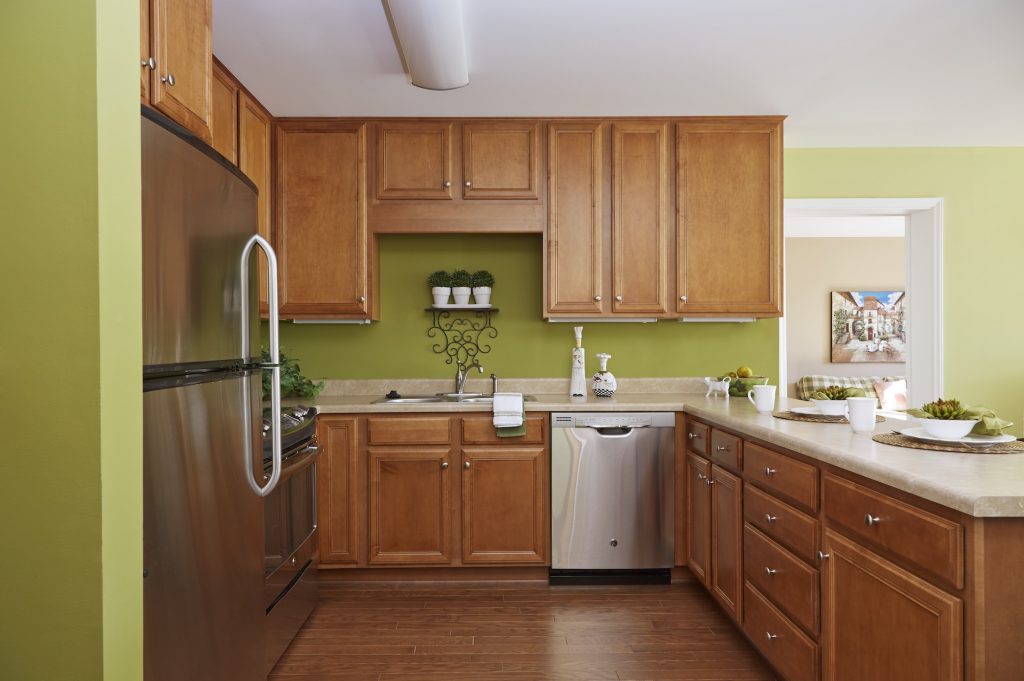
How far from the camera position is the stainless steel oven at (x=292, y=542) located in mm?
2352

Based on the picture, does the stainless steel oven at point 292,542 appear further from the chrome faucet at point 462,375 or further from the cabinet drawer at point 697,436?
the cabinet drawer at point 697,436

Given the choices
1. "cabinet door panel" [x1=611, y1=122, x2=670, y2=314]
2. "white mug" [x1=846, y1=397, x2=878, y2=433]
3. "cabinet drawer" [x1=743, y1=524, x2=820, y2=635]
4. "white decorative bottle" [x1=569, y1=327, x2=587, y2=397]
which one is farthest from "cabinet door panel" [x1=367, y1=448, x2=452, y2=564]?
"white mug" [x1=846, y1=397, x2=878, y2=433]

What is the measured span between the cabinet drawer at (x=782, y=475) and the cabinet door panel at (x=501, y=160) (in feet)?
5.88

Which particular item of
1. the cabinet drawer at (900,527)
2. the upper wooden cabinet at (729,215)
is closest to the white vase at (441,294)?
the upper wooden cabinet at (729,215)

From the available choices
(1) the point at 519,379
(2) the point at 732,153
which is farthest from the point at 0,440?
(2) the point at 732,153

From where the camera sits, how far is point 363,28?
8.26 ft

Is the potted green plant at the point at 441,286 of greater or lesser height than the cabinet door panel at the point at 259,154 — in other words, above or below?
below

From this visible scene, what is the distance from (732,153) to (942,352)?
5.94 feet

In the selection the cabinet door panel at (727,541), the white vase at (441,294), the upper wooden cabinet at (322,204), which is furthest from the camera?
the white vase at (441,294)

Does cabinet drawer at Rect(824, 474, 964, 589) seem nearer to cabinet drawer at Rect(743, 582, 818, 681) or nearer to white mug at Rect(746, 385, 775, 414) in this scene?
cabinet drawer at Rect(743, 582, 818, 681)

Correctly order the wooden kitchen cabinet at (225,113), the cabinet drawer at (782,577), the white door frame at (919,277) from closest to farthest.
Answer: the cabinet drawer at (782,577) < the wooden kitchen cabinet at (225,113) < the white door frame at (919,277)

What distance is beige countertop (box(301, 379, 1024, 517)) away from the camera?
1.26m

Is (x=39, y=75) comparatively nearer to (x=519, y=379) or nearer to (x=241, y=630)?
(x=241, y=630)

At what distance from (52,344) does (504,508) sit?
2456mm
